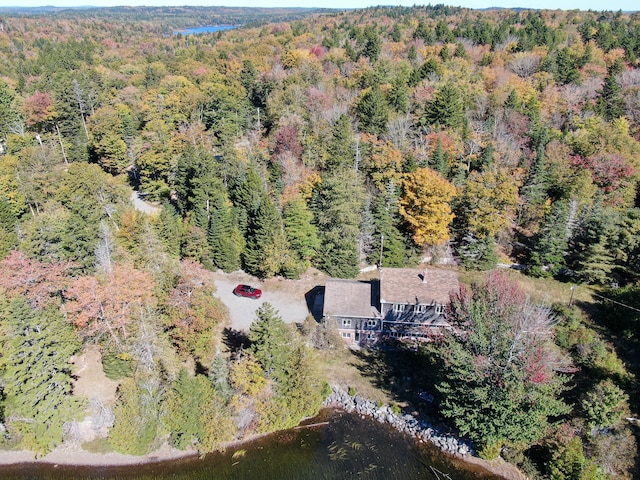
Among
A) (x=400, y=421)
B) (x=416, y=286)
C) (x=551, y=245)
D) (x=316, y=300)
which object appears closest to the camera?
(x=400, y=421)

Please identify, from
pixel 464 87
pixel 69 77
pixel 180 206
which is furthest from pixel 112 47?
pixel 464 87

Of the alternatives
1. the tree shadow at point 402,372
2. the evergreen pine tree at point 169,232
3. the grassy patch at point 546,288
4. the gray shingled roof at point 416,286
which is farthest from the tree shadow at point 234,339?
the grassy patch at point 546,288

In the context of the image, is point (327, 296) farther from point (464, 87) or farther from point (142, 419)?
point (464, 87)

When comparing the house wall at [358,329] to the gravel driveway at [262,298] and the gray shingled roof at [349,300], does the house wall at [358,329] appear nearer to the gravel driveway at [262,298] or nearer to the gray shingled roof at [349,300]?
the gray shingled roof at [349,300]

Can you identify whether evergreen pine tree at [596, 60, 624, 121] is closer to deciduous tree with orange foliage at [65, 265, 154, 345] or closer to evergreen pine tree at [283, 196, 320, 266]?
evergreen pine tree at [283, 196, 320, 266]

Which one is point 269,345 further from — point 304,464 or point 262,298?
point 262,298

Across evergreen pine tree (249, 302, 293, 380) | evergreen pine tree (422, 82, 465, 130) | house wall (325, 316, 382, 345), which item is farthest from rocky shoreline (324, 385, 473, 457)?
evergreen pine tree (422, 82, 465, 130)

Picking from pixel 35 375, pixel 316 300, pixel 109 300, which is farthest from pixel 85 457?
pixel 316 300
